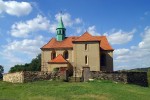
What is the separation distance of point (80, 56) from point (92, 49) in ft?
8.62

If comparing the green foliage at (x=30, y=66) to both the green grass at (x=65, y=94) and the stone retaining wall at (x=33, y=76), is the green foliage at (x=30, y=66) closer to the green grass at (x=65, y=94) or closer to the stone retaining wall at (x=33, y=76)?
the stone retaining wall at (x=33, y=76)

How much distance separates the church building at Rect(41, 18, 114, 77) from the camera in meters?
60.5

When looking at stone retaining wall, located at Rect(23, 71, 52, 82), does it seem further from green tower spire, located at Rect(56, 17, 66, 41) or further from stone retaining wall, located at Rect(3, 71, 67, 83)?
green tower spire, located at Rect(56, 17, 66, 41)

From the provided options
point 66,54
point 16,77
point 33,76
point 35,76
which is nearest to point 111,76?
point 35,76

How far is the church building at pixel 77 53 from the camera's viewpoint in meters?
60.5

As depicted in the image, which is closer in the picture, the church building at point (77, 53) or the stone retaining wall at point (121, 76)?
the stone retaining wall at point (121, 76)

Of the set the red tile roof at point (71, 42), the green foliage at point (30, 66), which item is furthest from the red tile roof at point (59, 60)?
the green foliage at point (30, 66)

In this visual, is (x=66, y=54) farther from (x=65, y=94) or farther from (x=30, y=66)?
(x=30, y=66)

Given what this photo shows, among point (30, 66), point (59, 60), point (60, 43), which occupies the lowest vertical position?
point (59, 60)

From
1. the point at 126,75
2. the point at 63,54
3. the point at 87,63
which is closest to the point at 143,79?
the point at 126,75

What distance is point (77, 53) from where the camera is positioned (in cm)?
6128

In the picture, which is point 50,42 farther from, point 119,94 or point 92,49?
point 119,94

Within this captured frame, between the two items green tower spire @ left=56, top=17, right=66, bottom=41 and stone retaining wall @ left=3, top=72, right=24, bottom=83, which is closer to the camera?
stone retaining wall @ left=3, top=72, right=24, bottom=83

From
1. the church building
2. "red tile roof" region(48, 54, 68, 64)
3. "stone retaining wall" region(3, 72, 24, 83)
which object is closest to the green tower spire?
the church building
